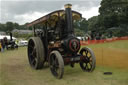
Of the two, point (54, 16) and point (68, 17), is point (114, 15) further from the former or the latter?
point (68, 17)

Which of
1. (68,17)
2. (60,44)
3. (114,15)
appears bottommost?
(60,44)

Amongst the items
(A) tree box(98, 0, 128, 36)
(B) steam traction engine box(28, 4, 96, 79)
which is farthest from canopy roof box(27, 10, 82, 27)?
(A) tree box(98, 0, 128, 36)

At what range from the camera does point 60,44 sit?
17.9 ft

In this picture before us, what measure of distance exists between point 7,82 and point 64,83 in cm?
185

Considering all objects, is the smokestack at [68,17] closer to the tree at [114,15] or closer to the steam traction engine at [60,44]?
the steam traction engine at [60,44]

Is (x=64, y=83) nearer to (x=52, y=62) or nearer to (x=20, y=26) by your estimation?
(x=52, y=62)

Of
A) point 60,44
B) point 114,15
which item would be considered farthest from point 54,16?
point 114,15

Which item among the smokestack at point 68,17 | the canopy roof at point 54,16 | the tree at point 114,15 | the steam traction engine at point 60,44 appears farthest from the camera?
the tree at point 114,15

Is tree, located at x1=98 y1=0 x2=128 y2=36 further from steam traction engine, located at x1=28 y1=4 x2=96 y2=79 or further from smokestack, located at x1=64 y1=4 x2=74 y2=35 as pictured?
smokestack, located at x1=64 y1=4 x2=74 y2=35

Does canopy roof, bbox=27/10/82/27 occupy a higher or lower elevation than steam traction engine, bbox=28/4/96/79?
higher

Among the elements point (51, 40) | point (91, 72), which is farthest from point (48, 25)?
point (91, 72)

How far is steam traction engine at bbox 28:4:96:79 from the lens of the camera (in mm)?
5145

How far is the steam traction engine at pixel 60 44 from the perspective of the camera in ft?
16.9

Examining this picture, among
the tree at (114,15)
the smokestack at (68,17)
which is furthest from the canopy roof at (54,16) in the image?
the tree at (114,15)
